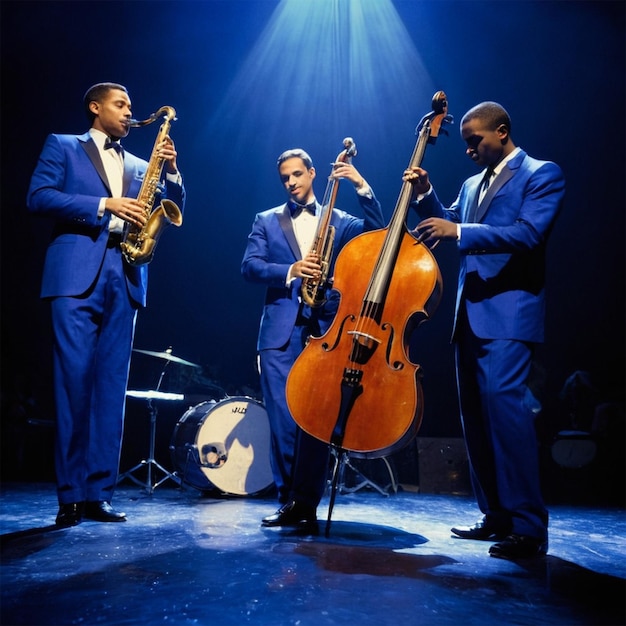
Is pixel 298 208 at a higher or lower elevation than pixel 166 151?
lower

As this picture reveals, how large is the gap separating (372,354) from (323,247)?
0.74m

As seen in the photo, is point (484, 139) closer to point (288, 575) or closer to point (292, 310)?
point (292, 310)

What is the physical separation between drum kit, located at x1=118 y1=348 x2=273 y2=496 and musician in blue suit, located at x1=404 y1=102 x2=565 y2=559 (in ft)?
6.62

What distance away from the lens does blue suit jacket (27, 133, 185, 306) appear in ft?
9.29

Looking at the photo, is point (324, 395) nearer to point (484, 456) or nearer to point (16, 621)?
point (484, 456)

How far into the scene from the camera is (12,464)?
5629mm

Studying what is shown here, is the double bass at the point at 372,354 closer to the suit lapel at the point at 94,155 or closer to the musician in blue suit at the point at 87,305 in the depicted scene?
the musician in blue suit at the point at 87,305

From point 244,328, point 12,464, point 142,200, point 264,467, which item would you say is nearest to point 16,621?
point 142,200

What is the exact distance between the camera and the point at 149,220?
10.3 ft

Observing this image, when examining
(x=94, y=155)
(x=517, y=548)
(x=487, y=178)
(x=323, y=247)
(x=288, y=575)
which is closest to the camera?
(x=288, y=575)

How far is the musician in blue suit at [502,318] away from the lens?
7.96 ft

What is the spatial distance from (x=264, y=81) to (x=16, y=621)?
18.7ft

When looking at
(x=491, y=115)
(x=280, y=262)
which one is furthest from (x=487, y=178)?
(x=280, y=262)

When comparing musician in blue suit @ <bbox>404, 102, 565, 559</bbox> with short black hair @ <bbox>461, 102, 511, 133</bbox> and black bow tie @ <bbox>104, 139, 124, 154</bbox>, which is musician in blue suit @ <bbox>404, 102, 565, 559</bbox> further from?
black bow tie @ <bbox>104, 139, 124, 154</bbox>
